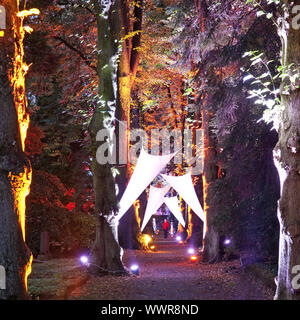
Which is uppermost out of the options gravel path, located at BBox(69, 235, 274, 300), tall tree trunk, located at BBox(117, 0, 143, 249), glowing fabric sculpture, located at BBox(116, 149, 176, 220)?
tall tree trunk, located at BBox(117, 0, 143, 249)

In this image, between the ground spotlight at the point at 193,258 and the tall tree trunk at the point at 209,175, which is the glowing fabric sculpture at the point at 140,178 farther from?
the ground spotlight at the point at 193,258

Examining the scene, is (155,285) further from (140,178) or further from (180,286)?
(140,178)

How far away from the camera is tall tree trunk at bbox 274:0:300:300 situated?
6172 mm

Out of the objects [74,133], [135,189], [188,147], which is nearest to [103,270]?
[135,189]

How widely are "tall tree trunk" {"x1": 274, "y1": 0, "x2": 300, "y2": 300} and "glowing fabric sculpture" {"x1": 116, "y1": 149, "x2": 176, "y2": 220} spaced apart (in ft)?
30.6

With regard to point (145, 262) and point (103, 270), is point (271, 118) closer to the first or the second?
point (103, 270)

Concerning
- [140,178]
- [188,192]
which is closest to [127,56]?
[140,178]

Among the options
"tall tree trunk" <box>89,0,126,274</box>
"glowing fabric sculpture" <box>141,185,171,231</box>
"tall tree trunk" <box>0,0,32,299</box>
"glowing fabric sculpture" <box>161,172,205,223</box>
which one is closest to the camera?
"tall tree trunk" <box>0,0,32,299</box>

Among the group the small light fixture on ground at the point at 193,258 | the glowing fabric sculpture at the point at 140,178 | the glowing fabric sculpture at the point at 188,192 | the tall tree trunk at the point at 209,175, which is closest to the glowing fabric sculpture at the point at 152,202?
the glowing fabric sculpture at the point at 188,192

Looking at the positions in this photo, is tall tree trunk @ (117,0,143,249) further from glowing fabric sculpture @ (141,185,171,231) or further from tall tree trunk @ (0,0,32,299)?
glowing fabric sculpture @ (141,185,171,231)

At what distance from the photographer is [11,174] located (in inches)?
257

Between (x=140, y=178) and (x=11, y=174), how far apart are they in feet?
32.2

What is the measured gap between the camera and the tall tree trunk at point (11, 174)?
6449mm

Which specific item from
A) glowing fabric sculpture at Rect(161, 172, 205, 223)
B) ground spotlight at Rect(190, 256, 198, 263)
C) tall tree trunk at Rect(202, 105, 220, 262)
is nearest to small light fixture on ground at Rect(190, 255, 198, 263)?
ground spotlight at Rect(190, 256, 198, 263)
